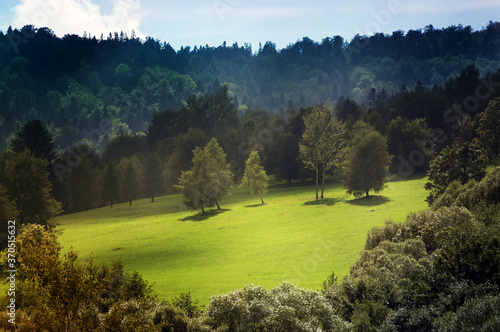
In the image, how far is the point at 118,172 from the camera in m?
105

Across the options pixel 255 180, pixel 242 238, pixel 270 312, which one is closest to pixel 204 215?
pixel 255 180

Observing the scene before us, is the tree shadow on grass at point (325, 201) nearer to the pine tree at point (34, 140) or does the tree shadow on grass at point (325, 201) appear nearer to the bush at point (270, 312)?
the bush at point (270, 312)

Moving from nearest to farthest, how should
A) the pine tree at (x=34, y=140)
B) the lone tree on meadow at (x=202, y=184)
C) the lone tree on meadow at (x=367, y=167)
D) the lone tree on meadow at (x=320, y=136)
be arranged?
1. the lone tree on meadow at (x=367, y=167)
2. the lone tree on meadow at (x=202, y=184)
3. the lone tree on meadow at (x=320, y=136)
4. the pine tree at (x=34, y=140)

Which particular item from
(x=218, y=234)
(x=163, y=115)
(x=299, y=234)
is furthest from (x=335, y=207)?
(x=163, y=115)

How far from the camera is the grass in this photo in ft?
140

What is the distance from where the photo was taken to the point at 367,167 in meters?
71.6

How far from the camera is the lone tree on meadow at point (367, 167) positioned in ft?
235

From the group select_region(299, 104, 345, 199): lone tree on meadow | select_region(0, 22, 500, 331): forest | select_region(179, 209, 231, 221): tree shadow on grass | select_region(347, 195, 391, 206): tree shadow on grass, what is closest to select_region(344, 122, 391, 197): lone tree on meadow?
select_region(0, 22, 500, 331): forest

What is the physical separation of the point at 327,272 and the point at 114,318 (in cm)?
2801

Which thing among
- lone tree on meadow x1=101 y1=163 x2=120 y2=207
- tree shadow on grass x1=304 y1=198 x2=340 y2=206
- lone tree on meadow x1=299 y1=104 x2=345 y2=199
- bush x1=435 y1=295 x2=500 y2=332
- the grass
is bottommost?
the grass

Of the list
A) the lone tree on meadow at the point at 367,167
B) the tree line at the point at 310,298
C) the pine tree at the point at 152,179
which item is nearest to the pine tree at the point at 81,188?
the pine tree at the point at 152,179

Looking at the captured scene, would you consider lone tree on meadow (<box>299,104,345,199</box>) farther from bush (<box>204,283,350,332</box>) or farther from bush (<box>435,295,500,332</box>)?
bush (<box>435,295,500,332</box>)

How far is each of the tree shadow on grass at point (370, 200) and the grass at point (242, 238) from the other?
6.7 inches

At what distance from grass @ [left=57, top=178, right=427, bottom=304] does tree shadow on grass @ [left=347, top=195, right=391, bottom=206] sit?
17 centimetres
